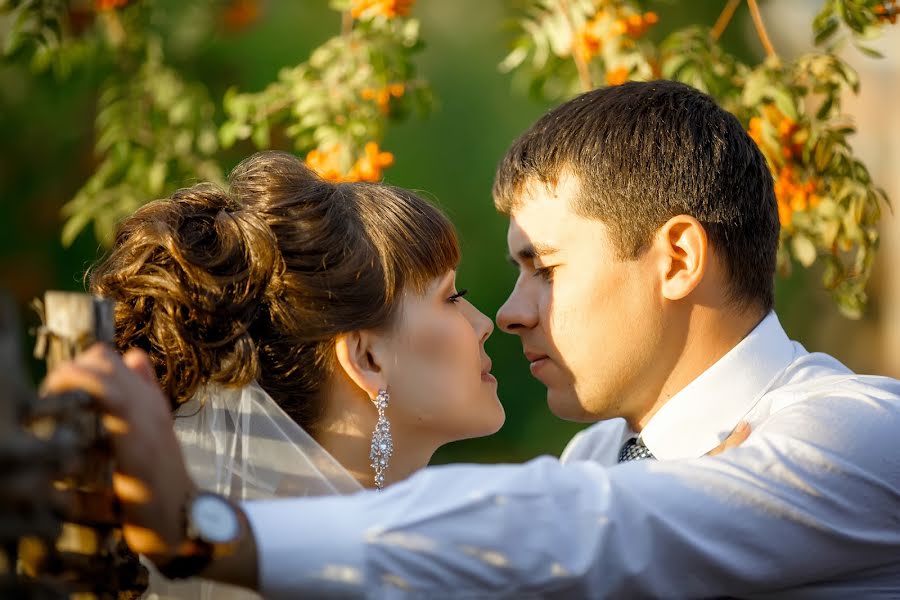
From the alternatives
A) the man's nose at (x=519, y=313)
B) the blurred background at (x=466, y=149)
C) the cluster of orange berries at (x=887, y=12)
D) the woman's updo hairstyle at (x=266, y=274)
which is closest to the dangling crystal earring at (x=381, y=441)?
the woman's updo hairstyle at (x=266, y=274)

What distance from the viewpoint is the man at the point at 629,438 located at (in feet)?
4.72

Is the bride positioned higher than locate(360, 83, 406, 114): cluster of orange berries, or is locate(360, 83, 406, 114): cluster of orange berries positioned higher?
locate(360, 83, 406, 114): cluster of orange berries

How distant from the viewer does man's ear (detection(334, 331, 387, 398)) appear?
90.8 inches

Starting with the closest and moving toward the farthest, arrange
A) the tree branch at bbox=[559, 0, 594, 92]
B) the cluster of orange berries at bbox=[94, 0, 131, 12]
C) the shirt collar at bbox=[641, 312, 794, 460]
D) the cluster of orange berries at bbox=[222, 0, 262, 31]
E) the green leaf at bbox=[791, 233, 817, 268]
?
the shirt collar at bbox=[641, 312, 794, 460] < the green leaf at bbox=[791, 233, 817, 268] < the tree branch at bbox=[559, 0, 594, 92] < the cluster of orange berries at bbox=[94, 0, 131, 12] < the cluster of orange berries at bbox=[222, 0, 262, 31]

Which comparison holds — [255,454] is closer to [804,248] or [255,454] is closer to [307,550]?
[307,550]

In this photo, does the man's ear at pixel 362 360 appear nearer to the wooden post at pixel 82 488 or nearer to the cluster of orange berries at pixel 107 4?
the wooden post at pixel 82 488

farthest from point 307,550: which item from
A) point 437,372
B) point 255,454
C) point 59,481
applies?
point 437,372

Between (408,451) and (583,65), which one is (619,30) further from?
(408,451)

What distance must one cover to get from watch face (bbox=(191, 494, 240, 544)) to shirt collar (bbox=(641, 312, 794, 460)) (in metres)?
1.32

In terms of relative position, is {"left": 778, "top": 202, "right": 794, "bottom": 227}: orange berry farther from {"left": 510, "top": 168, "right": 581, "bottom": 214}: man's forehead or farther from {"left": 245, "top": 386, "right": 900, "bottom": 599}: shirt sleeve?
{"left": 245, "top": 386, "right": 900, "bottom": 599}: shirt sleeve

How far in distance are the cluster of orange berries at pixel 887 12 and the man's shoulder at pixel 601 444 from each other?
1319 millimetres

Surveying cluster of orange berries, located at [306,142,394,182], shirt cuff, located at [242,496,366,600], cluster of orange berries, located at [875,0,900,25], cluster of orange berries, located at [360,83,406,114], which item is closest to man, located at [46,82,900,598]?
shirt cuff, located at [242,496,366,600]

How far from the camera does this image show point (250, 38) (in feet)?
16.7

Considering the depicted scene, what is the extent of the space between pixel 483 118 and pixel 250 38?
4.59 ft
